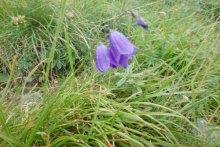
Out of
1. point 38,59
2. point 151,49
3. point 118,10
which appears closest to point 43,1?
point 38,59

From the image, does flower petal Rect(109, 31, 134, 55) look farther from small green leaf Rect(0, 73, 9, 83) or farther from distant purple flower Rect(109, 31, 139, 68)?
small green leaf Rect(0, 73, 9, 83)

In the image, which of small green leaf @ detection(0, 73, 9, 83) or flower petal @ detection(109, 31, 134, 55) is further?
small green leaf @ detection(0, 73, 9, 83)

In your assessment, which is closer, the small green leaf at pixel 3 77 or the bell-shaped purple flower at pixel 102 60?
the bell-shaped purple flower at pixel 102 60

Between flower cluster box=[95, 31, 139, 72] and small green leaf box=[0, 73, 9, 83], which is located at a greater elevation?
flower cluster box=[95, 31, 139, 72]

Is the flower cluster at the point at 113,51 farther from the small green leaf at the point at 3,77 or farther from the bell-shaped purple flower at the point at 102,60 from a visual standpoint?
the small green leaf at the point at 3,77

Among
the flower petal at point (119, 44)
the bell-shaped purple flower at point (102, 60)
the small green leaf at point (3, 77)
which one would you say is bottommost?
the small green leaf at point (3, 77)

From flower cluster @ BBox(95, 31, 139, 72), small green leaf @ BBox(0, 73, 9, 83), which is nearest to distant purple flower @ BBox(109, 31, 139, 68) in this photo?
flower cluster @ BBox(95, 31, 139, 72)

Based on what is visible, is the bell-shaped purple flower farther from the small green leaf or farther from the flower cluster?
the small green leaf

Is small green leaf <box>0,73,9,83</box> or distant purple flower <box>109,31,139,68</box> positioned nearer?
distant purple flower <box>109,31,139,68</box>

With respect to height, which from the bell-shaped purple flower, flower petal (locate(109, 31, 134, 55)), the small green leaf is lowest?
the small green leaf

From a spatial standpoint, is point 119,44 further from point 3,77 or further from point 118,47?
point 3,77

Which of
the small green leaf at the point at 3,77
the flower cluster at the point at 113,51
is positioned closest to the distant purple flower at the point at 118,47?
the flower cluster at the point at 113,51

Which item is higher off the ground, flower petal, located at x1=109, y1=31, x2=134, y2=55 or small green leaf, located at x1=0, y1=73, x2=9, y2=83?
flower petal, located at x1=109, y1=31, x2=134, y2=55
